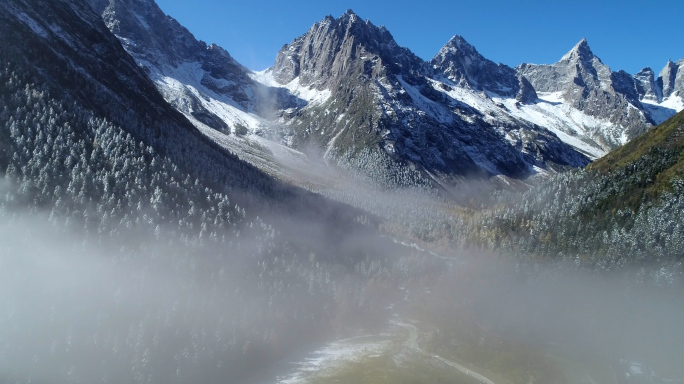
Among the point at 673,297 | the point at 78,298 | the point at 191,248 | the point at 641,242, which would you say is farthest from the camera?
the point at 641,242

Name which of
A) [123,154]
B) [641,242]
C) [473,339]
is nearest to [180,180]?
[123,154]

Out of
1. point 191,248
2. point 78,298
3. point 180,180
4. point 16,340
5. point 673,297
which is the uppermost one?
point 673,297

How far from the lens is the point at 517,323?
539 ft

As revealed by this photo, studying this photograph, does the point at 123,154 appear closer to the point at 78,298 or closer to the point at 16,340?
the point at 78,298

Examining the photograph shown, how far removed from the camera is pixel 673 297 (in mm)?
169000

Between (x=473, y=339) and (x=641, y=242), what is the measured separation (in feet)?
304

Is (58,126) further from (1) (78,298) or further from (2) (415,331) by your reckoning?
(2) (415,331)

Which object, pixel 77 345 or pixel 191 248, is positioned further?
pixel 191 248

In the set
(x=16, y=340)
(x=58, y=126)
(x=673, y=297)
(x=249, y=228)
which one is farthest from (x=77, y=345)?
(x=673, y=297)

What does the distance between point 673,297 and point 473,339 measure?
8350 cm

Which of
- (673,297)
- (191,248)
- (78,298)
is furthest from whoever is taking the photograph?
(673,297)

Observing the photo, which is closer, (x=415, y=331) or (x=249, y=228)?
(x=415, y=331)

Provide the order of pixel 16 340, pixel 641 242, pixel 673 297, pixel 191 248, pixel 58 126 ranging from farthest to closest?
pixel 641 242 < pixel 673 297 < pixel 58 126 < pixel 191 248 < pixel 16 340

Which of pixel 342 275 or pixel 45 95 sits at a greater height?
pixel 45 95
